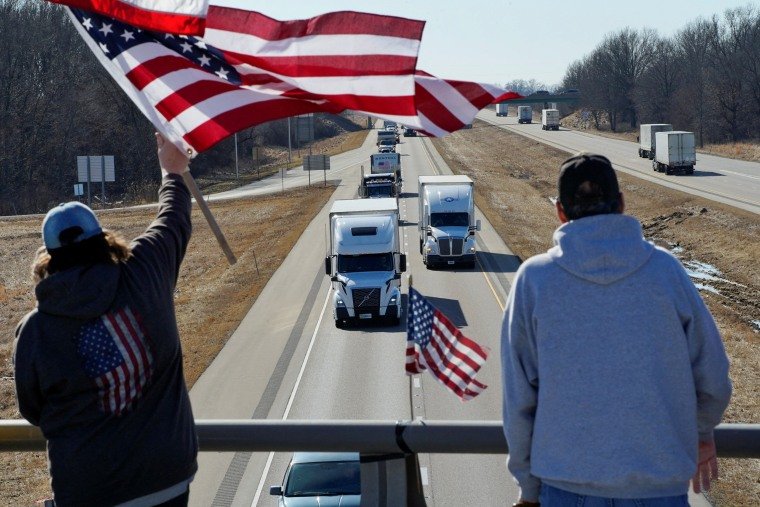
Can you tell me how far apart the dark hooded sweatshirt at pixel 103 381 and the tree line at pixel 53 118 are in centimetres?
8258

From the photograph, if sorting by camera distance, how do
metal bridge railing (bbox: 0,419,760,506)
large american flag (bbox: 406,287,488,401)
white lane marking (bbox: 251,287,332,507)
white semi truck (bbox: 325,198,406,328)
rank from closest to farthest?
metal bridge railing (bbox: 0,419,760,506) → large american flag (bbox: 406,287,488,401) → white lane marking (bbox: 251,287,332,507) → white semi truck (bbox: 325,198,406,328)

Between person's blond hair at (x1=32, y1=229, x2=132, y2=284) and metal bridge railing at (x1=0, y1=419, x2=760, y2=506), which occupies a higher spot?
person's blond hair at (x1=32, y1=229, x2=132, y2=284)

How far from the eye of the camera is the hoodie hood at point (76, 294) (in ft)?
12.2

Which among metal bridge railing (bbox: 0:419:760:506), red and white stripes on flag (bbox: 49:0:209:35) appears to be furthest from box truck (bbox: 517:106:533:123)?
metal bridge railing (bbox: 0:419:760:506)

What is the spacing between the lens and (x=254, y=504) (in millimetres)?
19812

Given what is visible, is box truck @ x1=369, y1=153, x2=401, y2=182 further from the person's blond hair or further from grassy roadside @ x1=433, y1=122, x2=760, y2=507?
the person's blond hair

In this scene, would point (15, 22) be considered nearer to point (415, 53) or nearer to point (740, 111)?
point (740, 111)

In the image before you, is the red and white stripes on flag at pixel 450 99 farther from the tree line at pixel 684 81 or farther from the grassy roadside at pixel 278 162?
the tree line at pixel 684 81

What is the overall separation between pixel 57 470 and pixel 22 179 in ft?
295

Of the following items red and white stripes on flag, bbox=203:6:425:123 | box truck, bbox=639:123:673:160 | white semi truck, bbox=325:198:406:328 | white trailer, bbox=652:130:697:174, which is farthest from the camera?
box truck, bbox=639:123:673:160

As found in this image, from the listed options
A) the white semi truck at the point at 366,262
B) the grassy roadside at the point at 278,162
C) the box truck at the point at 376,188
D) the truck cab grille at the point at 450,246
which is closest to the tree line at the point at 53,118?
the grassy roadside at the point at 278,162

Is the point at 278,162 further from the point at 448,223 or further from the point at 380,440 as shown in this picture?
the point at 380,440

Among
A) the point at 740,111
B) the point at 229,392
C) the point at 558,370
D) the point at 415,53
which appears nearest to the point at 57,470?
the point at 558,370

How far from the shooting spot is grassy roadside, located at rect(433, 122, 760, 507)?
2500 cm
